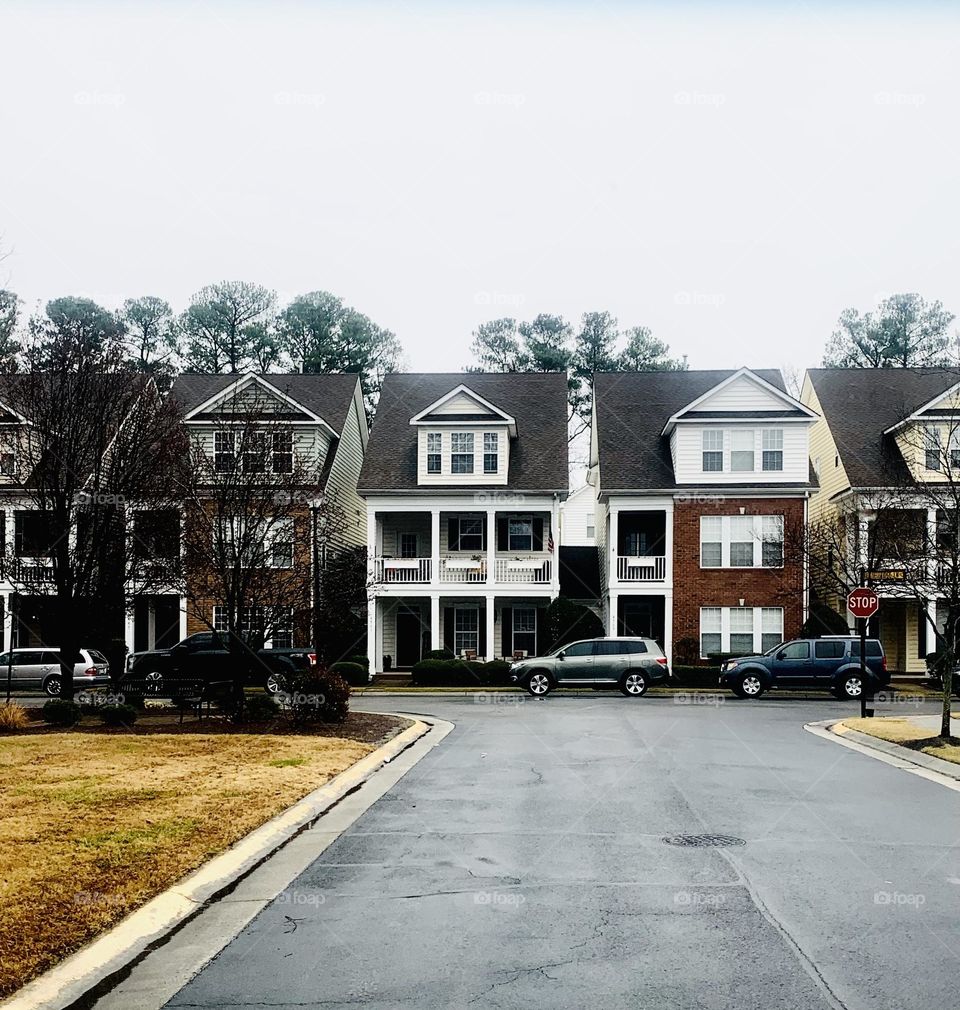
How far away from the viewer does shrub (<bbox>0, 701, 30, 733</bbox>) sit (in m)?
20.2

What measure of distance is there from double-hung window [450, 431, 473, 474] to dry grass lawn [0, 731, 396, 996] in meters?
23.8

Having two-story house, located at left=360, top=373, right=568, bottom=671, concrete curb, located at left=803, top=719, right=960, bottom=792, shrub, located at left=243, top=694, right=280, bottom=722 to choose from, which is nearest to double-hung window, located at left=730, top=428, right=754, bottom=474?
two-story house, located at left=360, top=373, right=568, bottom=671

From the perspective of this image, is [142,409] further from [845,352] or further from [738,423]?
[845,352]

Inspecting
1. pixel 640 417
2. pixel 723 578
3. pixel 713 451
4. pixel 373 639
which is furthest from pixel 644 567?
pixel 373 639

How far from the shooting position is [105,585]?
2253 centimetres

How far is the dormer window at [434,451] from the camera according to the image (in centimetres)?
4197

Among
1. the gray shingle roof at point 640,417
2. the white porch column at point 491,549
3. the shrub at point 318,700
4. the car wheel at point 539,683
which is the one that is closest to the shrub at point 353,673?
the white porch column at point 491,549

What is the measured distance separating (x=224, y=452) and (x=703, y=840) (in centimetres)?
1411

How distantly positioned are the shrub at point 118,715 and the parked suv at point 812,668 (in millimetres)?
17670

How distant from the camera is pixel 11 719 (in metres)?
20.4

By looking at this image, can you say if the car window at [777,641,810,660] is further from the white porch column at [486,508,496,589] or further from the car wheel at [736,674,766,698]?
Result: the white porch column at [486,508,496,589]

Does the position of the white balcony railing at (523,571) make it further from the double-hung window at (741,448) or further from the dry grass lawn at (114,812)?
the dry grass lawn at (114,812)

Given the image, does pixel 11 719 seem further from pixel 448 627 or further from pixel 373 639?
pixel 448 627

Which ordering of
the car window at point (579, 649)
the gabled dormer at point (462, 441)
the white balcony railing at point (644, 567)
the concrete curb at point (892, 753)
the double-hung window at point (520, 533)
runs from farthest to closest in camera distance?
the double-hung window at point (520, 533) → the gabled dormer at point (462, 441) → the white balcony railing at point (644, 567) → the car window at point (579, 649) → the concrete curb at point (892, 753)
